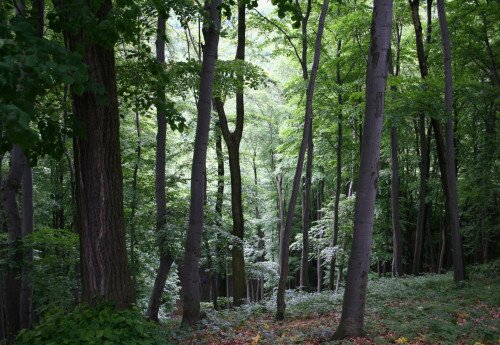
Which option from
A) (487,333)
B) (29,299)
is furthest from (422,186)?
(29,299)

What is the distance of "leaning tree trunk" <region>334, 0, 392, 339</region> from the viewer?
606 centimetres

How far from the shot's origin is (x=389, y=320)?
23.5 ft

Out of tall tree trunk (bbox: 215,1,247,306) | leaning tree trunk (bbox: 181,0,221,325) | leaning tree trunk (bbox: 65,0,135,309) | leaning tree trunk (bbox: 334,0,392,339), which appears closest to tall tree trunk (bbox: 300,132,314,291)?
tall tree trunk (bbox: 215,1,247,306)

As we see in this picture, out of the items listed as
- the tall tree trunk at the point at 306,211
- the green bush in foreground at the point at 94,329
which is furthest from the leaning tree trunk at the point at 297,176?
→ the green bush in foreground at the point at 94,329

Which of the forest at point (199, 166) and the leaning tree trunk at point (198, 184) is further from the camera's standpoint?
the leaning tree trunk at point (198, 184)

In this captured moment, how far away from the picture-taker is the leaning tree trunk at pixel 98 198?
4.61 m

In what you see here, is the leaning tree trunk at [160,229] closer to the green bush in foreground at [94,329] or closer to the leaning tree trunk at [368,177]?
the leaning tree trunk at [368,177]

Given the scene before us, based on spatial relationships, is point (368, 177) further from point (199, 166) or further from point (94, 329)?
point (94, 329)

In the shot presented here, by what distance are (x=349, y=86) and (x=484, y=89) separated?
435 centimetres

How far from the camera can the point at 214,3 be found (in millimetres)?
7930

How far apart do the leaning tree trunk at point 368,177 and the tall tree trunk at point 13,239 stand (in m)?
6.58

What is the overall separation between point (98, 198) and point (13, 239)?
215 inches

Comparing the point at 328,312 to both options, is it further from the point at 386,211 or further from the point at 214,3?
the point at 386,211

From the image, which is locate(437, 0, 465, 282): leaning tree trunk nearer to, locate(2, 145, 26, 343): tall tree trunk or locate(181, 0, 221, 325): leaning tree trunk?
locate(181, 0, 221, 325): leaning tree trunk
